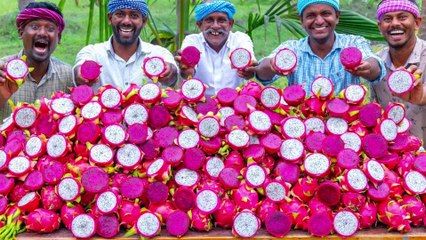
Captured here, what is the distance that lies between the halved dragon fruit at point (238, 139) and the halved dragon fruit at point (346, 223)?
0.44 meters

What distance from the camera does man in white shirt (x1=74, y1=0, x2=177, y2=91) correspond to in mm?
2777

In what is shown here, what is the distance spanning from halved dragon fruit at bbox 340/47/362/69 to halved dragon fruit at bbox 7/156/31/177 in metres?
1.34

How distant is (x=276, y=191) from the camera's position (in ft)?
6.69

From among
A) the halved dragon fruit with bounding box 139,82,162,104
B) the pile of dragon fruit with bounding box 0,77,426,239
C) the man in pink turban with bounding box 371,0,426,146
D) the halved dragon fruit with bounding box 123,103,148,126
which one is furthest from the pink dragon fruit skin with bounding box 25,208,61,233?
the man in pink turban with bounding box 371,0,426,146

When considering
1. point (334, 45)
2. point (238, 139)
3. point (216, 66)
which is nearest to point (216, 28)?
point (216, 66)

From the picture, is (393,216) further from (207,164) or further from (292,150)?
(207,164)

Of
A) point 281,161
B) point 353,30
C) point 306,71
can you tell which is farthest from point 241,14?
point 281,161

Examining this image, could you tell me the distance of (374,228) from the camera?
6.74 ft

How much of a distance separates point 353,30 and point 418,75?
4.55 ft

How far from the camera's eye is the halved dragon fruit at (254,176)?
80.0 inches

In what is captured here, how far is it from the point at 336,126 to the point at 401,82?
32cm

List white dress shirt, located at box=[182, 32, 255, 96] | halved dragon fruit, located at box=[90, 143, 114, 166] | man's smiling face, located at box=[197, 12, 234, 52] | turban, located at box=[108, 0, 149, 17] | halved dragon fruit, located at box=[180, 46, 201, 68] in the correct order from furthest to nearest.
→ 1. white dress shirt, located at box=[182, 32, 255, 96]
2. man's smiling face, located at box=[197, 12, 234, 52]
3. turban, located at box=[108, 0, 149, 17]
4. halved dragon fruit, located at box=[180, 46, 201, 68]
5. halved dragon fruit, located at box=[90, 143, 114, 166]

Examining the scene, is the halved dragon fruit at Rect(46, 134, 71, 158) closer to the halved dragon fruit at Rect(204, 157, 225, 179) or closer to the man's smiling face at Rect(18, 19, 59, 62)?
the halved dragon fruit at Rect(204, 157, 225, 179)

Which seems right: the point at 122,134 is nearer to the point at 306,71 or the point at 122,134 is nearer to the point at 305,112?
the point at 305,112
